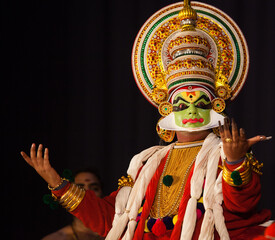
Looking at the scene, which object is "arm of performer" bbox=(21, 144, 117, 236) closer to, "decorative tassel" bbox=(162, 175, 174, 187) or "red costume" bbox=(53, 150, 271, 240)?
"red costume" bbox=(53, 150, 271, 240)

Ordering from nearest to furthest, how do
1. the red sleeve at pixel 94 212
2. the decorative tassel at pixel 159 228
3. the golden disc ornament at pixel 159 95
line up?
the decorative tassel at pixel 159 228 → the red sleeve at pixel 94 212 → the golden disc ornament at pixel 159 95

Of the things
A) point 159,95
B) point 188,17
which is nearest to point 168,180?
point 159,95

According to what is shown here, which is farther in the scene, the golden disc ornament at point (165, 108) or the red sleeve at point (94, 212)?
the golden disc ornament at point (165, 108)

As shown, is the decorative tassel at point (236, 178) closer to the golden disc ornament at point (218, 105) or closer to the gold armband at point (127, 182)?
the golden disc ornament at point (218, 105)

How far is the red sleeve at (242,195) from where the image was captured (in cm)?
239

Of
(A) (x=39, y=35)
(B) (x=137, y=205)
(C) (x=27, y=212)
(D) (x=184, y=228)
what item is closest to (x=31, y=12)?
(A) (x=39, y=35)

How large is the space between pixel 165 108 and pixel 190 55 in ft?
1.10

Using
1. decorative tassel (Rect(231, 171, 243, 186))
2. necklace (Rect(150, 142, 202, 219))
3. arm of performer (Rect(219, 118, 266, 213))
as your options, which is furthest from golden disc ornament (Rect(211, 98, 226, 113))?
decorative tassel (Rect(231, 171, 243, 186))

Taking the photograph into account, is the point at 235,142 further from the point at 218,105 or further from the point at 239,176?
the point at 218,105

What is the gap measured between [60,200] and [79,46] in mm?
2006

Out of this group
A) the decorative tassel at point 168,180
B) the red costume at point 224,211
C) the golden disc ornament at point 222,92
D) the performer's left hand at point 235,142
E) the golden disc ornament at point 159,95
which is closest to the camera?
the performer's left hand at point 235,142

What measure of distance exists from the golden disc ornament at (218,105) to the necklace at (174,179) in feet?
0.70

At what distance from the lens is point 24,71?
439 centimetres

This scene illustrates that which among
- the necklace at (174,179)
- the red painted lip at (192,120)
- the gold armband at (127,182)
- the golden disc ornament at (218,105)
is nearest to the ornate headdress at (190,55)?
the golden disc ornament at (218,105)
